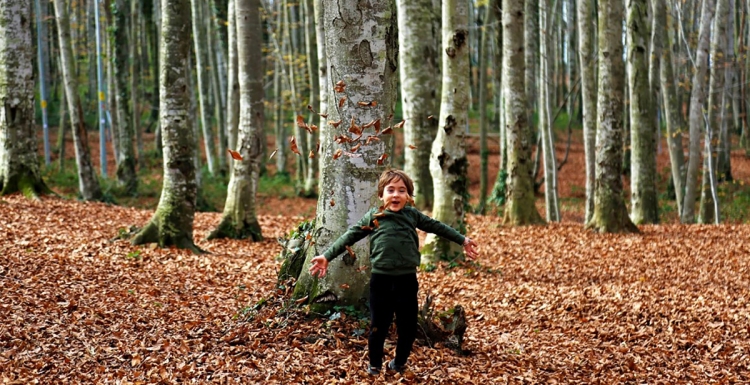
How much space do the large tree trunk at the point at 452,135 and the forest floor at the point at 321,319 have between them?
2.26 feet

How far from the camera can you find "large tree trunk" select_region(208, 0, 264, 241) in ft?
36.3

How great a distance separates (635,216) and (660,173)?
15030mm

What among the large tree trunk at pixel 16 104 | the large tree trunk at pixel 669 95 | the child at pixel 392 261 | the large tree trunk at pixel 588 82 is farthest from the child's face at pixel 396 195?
the large tree trunk at pixel 669 95

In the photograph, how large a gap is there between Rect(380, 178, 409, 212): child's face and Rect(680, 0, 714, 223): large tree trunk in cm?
1181

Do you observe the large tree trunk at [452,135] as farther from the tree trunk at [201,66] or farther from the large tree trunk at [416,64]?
the tree trunk at [201,66]

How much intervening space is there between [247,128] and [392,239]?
685cm

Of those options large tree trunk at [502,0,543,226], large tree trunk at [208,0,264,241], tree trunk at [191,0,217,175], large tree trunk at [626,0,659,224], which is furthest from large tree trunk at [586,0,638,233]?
tree trunk at [191,0,217,175]

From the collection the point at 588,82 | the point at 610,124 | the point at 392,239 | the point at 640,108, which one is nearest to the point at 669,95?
the point at 588,82

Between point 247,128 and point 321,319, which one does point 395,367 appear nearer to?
point 321,319

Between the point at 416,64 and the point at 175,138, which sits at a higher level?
the point at 416,64

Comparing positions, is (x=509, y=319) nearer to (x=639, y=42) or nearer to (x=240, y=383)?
(x=240, y=383)

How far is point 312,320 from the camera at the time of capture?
553cm

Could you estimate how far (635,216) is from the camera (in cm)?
1449

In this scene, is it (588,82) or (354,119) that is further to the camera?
(588,82)
